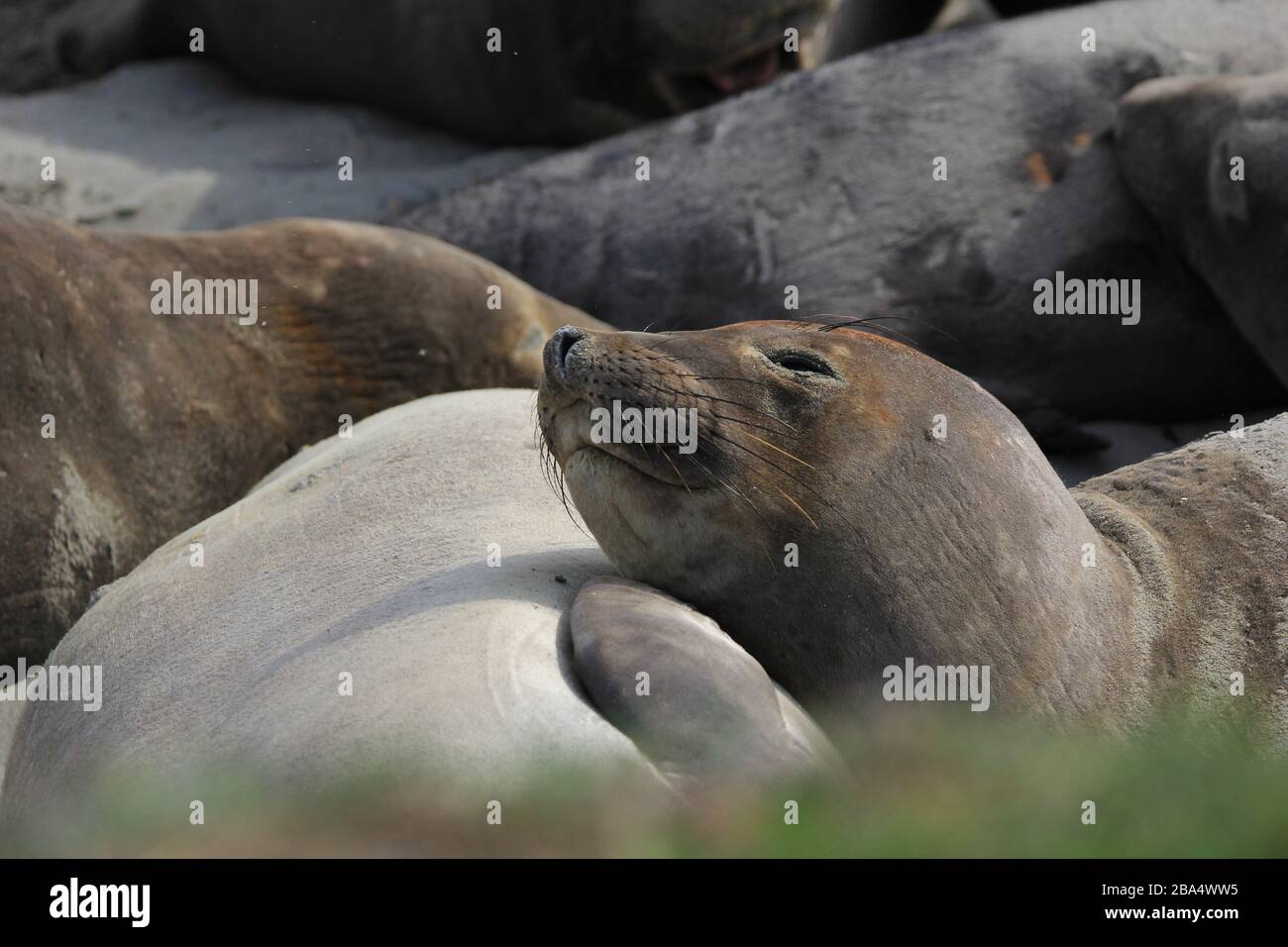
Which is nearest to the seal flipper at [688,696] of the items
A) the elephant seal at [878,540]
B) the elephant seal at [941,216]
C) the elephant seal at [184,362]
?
the elephant seal at [878,540]

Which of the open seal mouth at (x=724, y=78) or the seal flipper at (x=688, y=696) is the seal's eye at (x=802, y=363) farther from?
the open seal mouth at (x=724, y=78)

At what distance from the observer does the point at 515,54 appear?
7562 millimetres

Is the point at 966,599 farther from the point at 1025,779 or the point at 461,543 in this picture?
the point at 1025,779

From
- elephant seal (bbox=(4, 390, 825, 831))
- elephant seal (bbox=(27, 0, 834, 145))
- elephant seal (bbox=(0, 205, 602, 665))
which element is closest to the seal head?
elephant seal (bbox=(4, 390, 825, 831))

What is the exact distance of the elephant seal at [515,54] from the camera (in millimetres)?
7148

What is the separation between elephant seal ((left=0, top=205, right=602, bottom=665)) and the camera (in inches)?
162

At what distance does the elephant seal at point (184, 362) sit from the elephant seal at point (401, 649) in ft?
0.83

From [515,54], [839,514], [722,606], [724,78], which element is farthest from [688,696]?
[515,54]

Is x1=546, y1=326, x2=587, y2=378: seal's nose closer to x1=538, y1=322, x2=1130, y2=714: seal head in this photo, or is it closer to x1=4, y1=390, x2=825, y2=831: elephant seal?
x1=538, y1=322, x2=1130, y2=714: seal head

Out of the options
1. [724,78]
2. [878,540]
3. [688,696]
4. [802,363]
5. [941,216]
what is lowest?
[688,696]

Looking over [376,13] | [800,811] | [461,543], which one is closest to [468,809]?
[800,811]

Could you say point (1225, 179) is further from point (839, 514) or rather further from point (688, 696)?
point (688, 696)

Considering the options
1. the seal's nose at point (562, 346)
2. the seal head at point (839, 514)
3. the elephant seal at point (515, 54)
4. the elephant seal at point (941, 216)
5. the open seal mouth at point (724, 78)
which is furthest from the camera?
the open seal mouth at point (724, 78)

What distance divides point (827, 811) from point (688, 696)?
2.57ft
